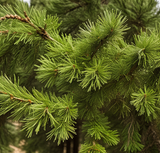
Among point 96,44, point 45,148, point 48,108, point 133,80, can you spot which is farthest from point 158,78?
point 45,148

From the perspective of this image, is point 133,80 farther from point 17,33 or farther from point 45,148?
point 45,148

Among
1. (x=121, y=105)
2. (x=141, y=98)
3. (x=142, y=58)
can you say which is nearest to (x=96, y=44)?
(x=142, y=58)

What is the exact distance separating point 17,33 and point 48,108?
38cm

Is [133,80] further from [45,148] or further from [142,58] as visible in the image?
[45,148]

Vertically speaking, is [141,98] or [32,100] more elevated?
[141,98]

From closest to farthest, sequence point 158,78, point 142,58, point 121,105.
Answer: point 142,58
point 158,78
point 121,105

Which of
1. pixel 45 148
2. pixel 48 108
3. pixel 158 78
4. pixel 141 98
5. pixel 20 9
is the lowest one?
pixel 45 148

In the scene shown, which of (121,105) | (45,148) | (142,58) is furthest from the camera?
(45,148)

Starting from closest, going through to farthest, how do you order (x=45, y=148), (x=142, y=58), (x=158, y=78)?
(x=142, y=58)
(x=158, y=78)
(x=45, y=148)

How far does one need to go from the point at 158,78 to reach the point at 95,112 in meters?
0.35

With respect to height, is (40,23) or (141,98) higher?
(40,23)

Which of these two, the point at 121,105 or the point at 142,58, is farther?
the point at 121,105

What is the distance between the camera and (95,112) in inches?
36.5

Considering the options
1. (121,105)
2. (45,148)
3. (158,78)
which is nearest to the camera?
(158,78)
